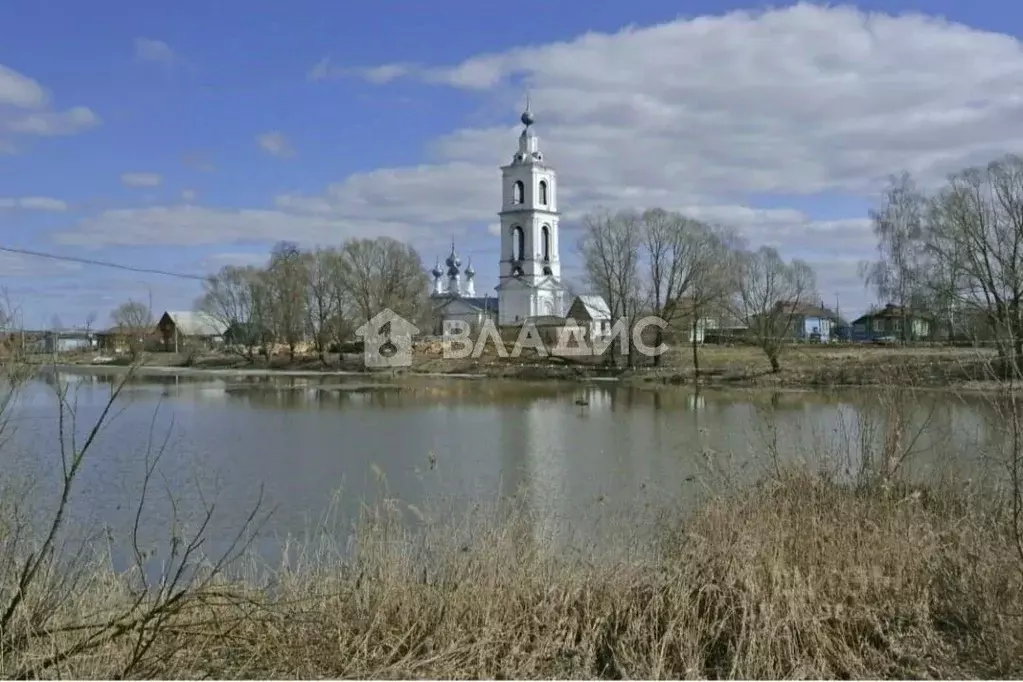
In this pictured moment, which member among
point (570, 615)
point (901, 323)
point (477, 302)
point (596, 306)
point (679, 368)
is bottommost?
point (570, 615)

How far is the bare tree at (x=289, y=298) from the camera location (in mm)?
60000

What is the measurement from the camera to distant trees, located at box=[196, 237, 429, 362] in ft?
193

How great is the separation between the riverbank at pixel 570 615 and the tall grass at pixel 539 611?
0.5 inches

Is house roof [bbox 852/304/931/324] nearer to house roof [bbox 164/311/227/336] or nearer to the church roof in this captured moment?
the church roof

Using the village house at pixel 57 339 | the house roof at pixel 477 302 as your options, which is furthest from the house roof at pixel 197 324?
the village house at pixel 57 339

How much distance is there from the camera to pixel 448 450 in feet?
60.5

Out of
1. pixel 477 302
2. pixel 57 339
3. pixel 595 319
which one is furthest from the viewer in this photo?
pixel 477 302

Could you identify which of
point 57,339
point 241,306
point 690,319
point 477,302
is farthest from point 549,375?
point 57,339

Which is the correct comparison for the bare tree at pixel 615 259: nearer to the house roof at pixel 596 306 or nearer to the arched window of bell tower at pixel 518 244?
the house roof at pixel 596 306

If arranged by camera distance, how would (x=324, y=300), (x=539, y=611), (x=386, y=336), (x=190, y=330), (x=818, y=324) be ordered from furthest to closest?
(x=190, y=330), (x=818, y=324), (x=324, y=300), (x=386, y=336), (x=539, y=611)

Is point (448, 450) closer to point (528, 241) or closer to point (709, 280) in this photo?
point (709, 280)

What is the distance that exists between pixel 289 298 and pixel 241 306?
228 inches

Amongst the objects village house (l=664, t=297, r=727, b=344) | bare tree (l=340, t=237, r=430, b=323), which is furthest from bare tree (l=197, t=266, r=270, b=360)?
village house (l=664, t=297, r=727, b=344)

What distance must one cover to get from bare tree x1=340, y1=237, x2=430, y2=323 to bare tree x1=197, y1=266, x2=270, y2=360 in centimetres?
651
